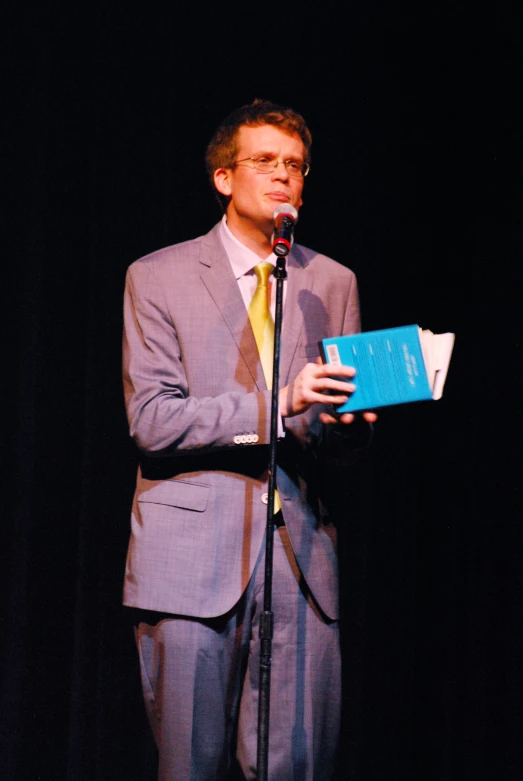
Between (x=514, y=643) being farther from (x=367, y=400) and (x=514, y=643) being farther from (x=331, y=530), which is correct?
(x=367, y=400)

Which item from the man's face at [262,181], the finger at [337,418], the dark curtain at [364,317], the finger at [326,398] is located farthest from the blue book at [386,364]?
the dark curtain at [364,317]

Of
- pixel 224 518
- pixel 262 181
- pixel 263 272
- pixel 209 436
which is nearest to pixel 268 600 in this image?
pixel 224 518

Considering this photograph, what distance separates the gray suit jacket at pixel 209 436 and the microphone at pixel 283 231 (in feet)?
1.15

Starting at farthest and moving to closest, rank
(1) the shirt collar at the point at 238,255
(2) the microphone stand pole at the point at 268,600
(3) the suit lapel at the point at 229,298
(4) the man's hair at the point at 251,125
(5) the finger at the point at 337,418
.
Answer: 1. (4) the man's hair at the point at 251,125
2. (1) the shirt collar at the point at 238,255
3. (3) the suit lapel at the point at 229,298
4. (5) the finger at the point at 337,418
5. (2) the microphone stand pole at the point at 268,600

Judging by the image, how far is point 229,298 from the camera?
2.22 meters

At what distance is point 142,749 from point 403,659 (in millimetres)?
930

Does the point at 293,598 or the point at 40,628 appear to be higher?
the point at 293,598

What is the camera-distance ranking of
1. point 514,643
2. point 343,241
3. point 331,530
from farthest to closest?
point 343,241 → point 514,643 → point 331,530

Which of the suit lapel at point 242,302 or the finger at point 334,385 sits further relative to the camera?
the suit lapel at point 242,302

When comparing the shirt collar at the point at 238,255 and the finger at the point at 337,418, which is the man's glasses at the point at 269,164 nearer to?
the shirt collar at the point at 238,255

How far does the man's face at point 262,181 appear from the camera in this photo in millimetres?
2318

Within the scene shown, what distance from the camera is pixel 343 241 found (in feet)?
10.1

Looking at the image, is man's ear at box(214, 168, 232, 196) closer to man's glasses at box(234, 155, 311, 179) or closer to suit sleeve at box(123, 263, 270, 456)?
man's glasses at box(234, 155, 311, 179)

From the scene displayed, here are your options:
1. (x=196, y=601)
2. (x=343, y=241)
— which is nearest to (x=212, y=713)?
(x=196, y=601)
